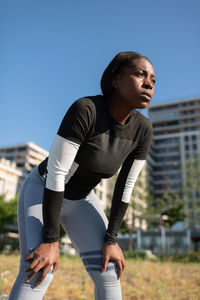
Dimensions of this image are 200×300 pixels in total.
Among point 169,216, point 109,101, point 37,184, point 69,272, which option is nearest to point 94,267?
point 37,184

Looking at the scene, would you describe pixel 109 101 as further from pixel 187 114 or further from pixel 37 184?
pixel 187 114

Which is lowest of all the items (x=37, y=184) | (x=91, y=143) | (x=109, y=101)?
(x=37, y=184)

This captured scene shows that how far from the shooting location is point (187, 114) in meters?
80.4

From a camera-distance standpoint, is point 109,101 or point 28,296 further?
point 109,101

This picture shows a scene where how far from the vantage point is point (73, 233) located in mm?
1883

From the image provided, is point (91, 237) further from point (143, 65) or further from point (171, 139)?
point (171, 139)

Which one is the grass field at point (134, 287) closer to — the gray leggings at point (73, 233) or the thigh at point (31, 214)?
the gray leggings at point (73, 233)

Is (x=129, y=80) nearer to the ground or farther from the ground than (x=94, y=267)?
farther from the ground

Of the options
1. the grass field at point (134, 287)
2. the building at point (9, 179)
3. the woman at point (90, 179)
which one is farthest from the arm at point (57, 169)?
the building at point (9, 179)

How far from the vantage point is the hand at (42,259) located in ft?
4.79

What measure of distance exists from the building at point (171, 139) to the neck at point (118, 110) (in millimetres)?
72507

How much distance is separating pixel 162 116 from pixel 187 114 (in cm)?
717

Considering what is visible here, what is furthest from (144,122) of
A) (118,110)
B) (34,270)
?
(34,270)

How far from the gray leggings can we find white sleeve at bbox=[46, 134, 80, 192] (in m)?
0.26
